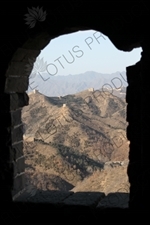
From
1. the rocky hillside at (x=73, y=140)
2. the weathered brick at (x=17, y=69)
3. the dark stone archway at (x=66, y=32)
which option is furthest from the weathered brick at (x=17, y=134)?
the rocky hillside at (x=73, y=140)

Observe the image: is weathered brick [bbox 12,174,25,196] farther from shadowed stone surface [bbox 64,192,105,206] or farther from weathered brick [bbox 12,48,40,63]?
weathered brick [bbox 12,48,40,63]

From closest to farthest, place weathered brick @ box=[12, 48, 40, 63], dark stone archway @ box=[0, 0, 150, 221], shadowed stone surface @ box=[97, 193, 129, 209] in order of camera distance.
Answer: dark stone archway @ box=[0, 0, 150, 221] → shadowed stone surface @ box=[97, 193, 129, 209] → weathered brick @ box=[12, 48, 40, 63]

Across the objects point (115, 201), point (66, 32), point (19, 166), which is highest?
point (66, 32)

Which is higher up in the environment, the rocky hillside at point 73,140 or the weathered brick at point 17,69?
the weathered brick at point 17,69

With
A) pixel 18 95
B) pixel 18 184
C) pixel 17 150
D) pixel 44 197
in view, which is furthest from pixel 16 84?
pixel 44 197

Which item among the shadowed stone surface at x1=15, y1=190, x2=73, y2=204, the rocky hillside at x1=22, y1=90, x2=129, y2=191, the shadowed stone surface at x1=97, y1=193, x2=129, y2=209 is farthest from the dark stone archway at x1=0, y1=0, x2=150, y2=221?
the rocky hillside at x1=22, y1=90, x2=129, y2=191

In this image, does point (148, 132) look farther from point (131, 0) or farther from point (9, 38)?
point (9, 38)

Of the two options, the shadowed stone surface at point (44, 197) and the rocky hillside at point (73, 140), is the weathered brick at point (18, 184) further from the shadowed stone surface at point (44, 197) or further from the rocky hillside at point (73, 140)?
the rocky hillside at point (73, 140)

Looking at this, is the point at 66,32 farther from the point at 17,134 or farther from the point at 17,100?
the point at 17,134

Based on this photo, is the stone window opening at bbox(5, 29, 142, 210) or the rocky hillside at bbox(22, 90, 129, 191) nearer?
the stone window opening at bbox(5, 29, 142, 210)
